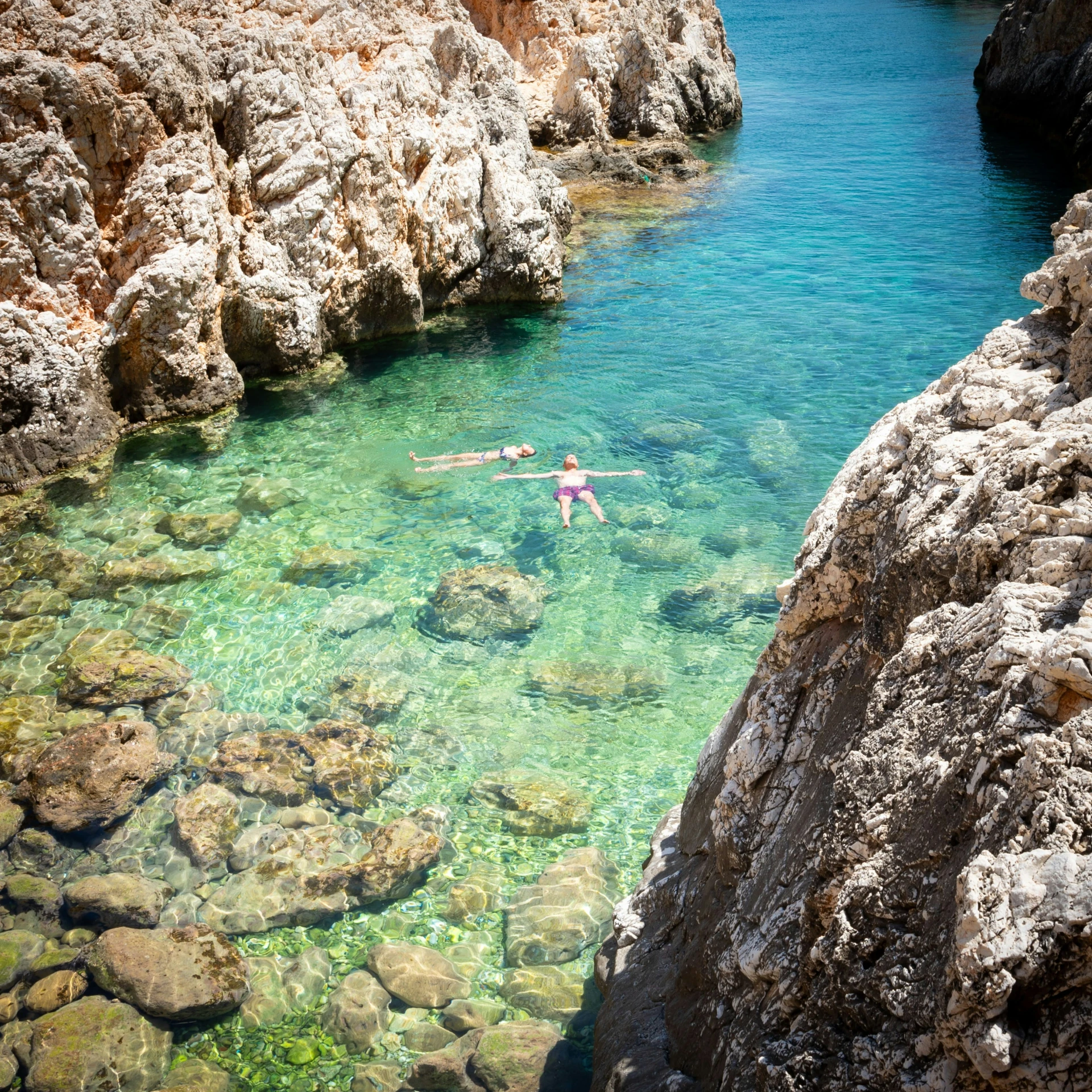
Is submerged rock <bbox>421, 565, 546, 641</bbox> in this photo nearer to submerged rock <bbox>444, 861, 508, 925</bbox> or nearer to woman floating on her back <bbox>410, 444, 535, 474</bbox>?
woman floating on her back <bbox>410, 444, 535, 474</bbox>

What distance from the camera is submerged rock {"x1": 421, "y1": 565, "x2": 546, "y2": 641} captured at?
10031mm

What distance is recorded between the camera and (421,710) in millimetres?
8953

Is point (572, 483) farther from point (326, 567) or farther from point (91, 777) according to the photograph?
point (91, 777)

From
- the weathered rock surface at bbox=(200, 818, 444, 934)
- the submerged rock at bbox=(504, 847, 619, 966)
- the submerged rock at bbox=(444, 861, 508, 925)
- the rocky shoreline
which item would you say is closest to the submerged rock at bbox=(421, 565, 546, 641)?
the weathered rock surface at bbox=(200, 818, 444, 934)

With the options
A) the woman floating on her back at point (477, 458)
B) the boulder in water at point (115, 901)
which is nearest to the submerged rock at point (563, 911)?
the boulder in water at point (115, 901)

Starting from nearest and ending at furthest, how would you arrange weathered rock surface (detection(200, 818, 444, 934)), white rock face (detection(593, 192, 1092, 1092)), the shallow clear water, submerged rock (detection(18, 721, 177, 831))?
1. white rock face (detection(593, 192, 1092, 1092))
2. weathered rock surface (detection(200, 818, 444, 934))
3. submerged rock (detection(18, 721, 177, 831))
4. the shallow clear water

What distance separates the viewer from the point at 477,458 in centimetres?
1357

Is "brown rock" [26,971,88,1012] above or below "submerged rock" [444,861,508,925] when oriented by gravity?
above

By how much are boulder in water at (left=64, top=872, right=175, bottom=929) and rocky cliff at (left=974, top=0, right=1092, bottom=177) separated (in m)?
29.7

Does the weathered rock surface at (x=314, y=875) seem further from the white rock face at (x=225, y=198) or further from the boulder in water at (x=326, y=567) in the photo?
the white rock face at (x=225, y=198)

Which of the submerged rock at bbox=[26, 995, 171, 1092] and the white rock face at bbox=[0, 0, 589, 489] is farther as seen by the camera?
→ the white rock face at bbox=[0, 0, 589, 489]

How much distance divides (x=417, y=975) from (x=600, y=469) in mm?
8362

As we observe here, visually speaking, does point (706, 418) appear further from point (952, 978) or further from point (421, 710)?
point (952, 978)

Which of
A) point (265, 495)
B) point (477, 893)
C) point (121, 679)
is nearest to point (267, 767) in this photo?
point (121, 679)
